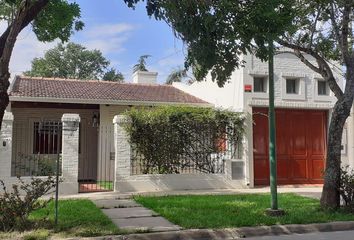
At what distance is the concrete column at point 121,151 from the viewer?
45.2 feet

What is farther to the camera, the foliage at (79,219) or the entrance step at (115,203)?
the entrance step at (115,203)

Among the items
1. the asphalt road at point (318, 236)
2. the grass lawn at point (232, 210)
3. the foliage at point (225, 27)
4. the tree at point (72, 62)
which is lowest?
the asphalt road at point (318, 236)

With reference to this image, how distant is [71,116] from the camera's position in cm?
1312

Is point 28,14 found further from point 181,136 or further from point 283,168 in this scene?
point 283,168

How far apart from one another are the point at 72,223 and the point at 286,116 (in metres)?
9.93

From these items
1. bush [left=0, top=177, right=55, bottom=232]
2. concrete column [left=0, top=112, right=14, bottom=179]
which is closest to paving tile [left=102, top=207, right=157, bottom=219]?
bush [left=0, top=177, right=55, bottom=232]

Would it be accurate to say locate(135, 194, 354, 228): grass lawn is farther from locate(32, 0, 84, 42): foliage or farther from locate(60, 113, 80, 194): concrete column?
locate(32, 0, 84, 42): foliage

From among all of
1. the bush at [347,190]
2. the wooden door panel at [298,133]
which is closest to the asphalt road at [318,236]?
the bush at [347,190]

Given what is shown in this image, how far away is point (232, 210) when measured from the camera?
1027cm

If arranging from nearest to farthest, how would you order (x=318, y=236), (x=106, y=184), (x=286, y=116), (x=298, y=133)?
1. (x=318, y=236)
2. (x=106, y=184)
3. (x=286, y=116)
4. (x=298, y=133)

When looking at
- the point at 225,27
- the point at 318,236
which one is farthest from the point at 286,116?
the point at 225,27

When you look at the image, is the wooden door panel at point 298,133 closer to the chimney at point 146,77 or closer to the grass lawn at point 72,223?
the grass lawn at point 72,223

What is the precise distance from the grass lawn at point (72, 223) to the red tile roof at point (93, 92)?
22.2ft

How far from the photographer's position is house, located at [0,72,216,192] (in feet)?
51.8
